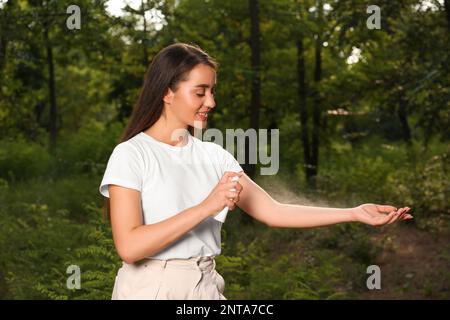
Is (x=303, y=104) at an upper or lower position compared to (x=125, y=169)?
upper

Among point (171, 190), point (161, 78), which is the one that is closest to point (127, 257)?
point (171, 190)

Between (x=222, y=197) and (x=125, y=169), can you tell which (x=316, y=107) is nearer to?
(x=125, y=169)

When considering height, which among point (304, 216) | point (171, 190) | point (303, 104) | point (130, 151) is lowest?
point (304, 216)

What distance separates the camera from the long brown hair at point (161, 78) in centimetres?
266

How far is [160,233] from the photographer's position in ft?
7.80

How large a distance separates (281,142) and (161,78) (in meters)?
15.2

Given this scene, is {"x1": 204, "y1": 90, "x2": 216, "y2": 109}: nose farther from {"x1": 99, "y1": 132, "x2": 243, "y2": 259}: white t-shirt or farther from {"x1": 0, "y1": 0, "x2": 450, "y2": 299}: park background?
{"x1": 0, "y1": 0, "x2": 450, "y2": 299}: park background

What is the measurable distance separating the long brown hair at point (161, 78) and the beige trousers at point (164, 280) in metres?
0.43

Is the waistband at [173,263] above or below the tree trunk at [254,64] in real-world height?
below

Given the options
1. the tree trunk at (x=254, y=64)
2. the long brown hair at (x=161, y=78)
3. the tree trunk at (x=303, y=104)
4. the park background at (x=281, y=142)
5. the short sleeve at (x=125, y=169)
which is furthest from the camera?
the tree trunk at (x=303, y=104)

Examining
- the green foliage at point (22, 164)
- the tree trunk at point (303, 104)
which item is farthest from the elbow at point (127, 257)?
the green foliage at point (22, 164)

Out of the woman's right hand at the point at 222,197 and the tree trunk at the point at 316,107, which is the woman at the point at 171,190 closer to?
the woman's right hand at the point at 222,197
